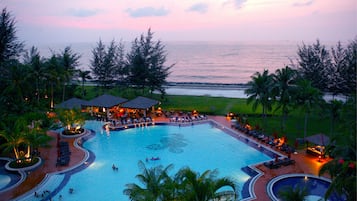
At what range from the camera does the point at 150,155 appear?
21344 millimetres

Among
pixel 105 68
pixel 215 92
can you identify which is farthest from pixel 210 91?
pixel 105 68

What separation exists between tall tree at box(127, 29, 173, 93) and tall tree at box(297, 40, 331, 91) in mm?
18928

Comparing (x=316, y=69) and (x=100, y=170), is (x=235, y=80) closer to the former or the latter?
(x=316, y=69)

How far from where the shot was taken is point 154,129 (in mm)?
27750

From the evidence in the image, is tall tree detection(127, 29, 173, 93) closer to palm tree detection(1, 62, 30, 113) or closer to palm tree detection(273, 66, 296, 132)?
palm tree detection(1, 62, 30, 113)

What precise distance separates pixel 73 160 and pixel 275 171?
1355 centimetres

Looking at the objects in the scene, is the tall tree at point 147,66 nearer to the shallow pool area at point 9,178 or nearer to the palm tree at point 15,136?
the palm tree at point 15,136

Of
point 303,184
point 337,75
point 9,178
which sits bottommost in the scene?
point 9,178

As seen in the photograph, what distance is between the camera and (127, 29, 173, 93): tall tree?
133 feet

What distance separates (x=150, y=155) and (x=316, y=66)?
26.8m

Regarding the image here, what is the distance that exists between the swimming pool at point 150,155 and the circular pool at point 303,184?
1.76 meters

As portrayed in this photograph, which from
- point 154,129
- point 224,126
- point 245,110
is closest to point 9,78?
point 154,129

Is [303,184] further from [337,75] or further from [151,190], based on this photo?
[337,75]

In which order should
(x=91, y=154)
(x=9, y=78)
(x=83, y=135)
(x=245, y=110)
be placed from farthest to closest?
(x=245, y=110), (x=9, y=78), (x=83, y=135), (x=91, y=154)
